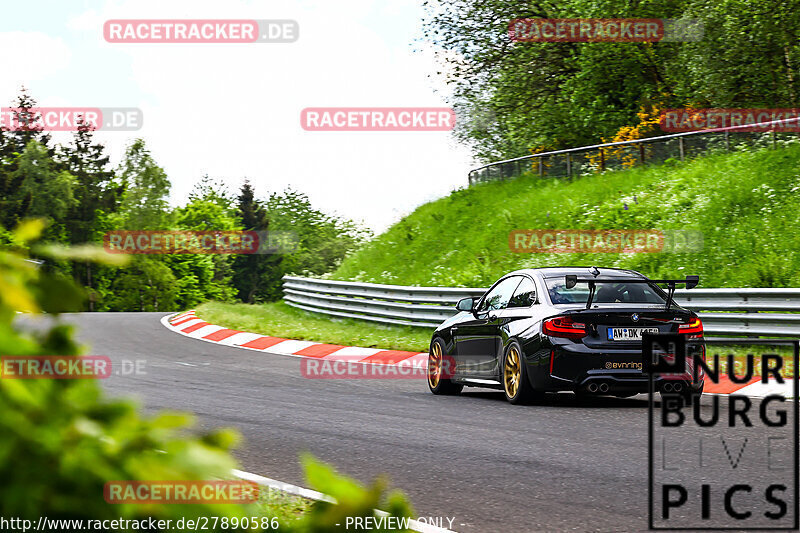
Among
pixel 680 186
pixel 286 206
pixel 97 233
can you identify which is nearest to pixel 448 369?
pixel 680 186

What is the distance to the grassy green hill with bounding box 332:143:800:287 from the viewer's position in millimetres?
20781

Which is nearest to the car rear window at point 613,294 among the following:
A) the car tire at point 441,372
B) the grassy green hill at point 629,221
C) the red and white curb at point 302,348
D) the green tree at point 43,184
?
the car tire at point 441,372

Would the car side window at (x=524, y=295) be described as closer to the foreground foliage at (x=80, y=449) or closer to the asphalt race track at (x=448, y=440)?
the asphalt race track at (x=448, y=440)

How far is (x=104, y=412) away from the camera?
134 cm

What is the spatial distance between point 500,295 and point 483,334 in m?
0.57

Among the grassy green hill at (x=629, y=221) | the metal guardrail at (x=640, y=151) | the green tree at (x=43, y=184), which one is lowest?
the grassy green hill at (x=629, y=221)

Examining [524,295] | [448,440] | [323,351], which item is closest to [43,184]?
[323,351]

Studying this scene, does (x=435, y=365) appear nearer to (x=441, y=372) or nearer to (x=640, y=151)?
(x=441, y=372)

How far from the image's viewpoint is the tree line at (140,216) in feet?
267

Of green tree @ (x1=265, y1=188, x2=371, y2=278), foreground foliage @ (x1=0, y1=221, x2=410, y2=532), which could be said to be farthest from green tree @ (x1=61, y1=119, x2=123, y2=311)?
foreground foliage @ (x1=0, y1=221, x2=410, y2=532)

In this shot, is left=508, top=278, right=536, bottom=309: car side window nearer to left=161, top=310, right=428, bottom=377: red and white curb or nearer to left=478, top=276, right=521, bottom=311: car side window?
left=478, top=276, right=521, bottom=311: car side window

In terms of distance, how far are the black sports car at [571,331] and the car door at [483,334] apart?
1cm

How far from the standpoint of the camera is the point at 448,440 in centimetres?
877

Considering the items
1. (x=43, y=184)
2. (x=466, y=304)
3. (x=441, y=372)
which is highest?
(x=43, y=184)
